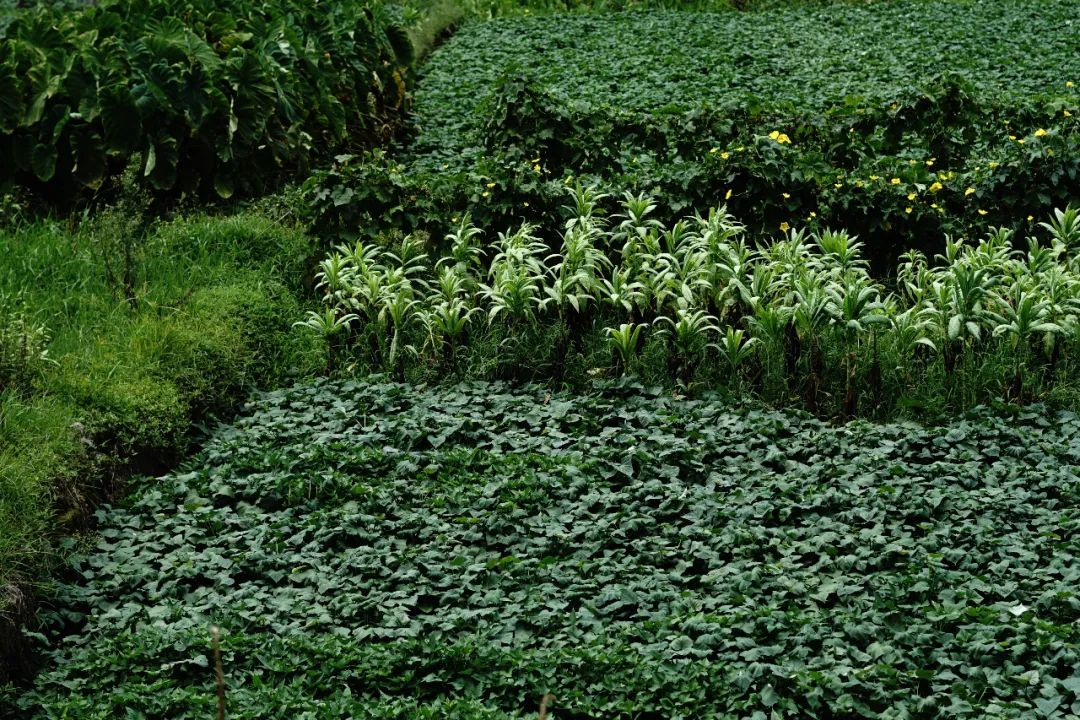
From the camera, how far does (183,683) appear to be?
399cm

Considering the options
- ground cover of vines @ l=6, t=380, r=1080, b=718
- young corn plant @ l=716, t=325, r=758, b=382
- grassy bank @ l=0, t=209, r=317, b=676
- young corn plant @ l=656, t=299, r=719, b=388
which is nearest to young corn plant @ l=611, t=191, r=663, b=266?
young corn plant @ l=656, t=299, r=719, b=388

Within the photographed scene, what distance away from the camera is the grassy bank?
469 cm

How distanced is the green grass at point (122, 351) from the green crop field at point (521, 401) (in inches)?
1.0

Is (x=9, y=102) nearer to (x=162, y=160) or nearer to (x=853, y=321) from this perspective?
(x=162, y=160)

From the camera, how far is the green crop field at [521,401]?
13.0 ft

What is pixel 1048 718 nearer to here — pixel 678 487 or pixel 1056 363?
pixel 678 487

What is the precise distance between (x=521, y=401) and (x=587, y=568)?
5.04 feet

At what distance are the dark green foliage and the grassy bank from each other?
23.4 inches

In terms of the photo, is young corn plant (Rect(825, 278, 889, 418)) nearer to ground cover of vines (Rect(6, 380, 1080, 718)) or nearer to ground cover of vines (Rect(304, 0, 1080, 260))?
ground cover of vines (Rect(6, 380, 1080, 718))

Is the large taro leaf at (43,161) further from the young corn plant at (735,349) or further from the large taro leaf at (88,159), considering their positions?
the young corn plant at (735,349)

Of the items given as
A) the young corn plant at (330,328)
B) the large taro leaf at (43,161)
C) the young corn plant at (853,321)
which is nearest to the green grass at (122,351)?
the young corn plant at (330,328)

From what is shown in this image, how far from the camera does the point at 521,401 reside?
19.2 ft

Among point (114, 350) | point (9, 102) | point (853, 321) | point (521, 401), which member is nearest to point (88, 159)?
point (9, 102)

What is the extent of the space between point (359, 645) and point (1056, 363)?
3.62 meters
